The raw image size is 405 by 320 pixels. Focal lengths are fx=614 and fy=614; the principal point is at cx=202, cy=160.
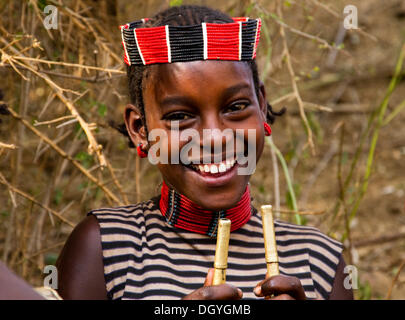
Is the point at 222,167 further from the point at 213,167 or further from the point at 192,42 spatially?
the point at 192,42

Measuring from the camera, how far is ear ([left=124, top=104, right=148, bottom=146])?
176 cm

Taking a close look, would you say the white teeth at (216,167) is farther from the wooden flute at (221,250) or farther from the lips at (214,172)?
the wooden flute at (221,250)

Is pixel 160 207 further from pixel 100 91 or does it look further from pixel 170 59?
pixel 100 91

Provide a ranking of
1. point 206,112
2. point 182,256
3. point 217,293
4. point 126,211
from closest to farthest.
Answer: point 217,293 < point 206,112 < point 182,256 < point 126,211

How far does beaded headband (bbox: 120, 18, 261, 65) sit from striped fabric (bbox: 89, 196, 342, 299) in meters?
0.46

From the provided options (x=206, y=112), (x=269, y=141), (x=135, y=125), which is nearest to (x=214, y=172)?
(x=206, y=112)

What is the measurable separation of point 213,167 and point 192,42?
1.08 feet

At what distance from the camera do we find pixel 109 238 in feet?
5.49

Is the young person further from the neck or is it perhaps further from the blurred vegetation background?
the blurred vegetation background

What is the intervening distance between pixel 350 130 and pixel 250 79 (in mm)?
3036

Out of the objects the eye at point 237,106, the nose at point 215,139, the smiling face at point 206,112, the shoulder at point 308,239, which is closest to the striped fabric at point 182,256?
the shoulder at point 308,239

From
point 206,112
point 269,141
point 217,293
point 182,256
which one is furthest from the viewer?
point 269,141

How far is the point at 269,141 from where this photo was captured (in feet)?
8.42

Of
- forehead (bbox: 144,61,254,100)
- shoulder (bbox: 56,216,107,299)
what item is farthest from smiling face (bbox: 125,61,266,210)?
shoulder (bbox: 56,216,107,299)
